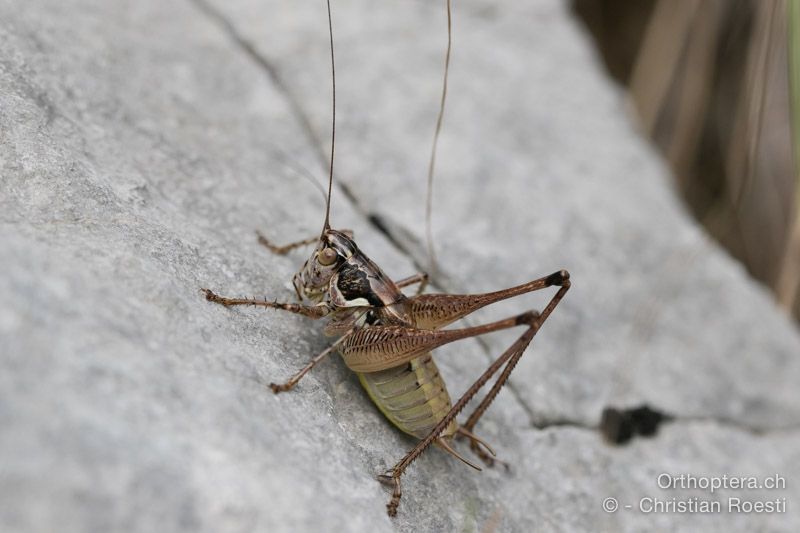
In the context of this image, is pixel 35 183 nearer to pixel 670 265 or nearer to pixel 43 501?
pixel 43 501

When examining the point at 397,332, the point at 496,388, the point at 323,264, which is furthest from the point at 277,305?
the point at 496,388

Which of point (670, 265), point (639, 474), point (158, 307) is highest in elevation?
point (158, 307)

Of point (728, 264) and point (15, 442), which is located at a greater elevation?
point (15, 442)

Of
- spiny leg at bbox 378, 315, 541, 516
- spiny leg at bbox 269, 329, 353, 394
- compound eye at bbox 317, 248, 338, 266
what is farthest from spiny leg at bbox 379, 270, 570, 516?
compound eye at bbox 317, 248, 338, 266

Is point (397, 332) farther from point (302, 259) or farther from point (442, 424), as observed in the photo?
point (302, 259)

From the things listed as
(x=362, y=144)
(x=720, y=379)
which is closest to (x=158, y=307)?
(x=362, y=144)

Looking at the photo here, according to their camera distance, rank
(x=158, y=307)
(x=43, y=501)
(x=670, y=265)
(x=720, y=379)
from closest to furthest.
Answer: (x=43, y=501)
(x=158, y=307)
(x=720, y=379)
(x=670, y=265)

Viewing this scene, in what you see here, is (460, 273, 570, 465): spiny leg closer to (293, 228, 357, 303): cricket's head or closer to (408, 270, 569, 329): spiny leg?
(408, 270, 569, 329): spiny leg

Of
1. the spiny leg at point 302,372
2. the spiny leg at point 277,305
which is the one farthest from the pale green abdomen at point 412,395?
the spiny leg at point 277,305
